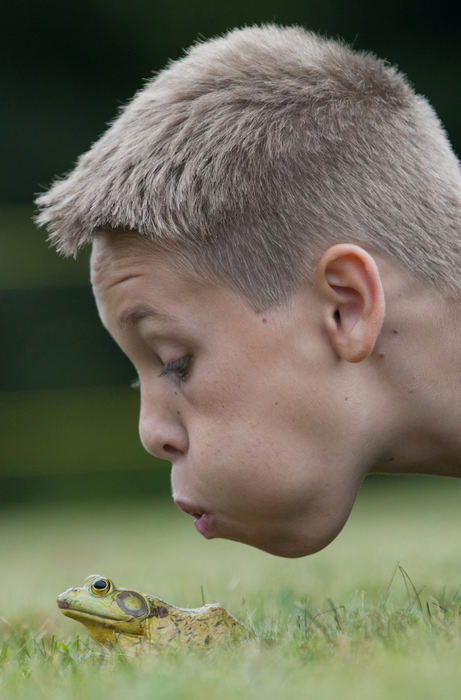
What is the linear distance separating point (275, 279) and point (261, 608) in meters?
0.89

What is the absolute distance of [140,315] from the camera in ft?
7.72

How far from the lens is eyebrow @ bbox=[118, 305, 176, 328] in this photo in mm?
2322

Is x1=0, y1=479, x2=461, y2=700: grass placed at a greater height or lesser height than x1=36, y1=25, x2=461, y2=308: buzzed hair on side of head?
lesser

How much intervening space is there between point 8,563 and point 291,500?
339cm

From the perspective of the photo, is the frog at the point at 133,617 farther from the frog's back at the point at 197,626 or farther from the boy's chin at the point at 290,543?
the boy's chin at the point at 290,543

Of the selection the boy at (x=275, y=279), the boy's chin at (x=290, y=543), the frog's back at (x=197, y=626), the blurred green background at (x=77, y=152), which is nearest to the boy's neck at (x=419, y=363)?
the boy at (x=275, y=279)

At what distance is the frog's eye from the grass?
0.36 feet

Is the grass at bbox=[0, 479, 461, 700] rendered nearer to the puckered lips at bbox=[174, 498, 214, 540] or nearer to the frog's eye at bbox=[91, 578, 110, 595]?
the frog's eye at bbox=[91, 578, 110, 595]

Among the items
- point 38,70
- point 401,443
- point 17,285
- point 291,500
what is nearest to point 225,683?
point 291,500

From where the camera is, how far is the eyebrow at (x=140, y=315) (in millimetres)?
2322

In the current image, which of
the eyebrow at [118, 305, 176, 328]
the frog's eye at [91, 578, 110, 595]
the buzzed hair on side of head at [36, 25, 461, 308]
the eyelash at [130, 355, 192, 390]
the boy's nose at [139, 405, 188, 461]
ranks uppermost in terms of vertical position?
the buzzed hair on side of head at [36, 25, 461, 308]

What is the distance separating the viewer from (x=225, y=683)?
4.84ft

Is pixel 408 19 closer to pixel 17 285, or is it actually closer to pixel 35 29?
pixel 35 29

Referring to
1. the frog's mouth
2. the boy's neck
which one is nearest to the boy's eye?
the boy's neck
